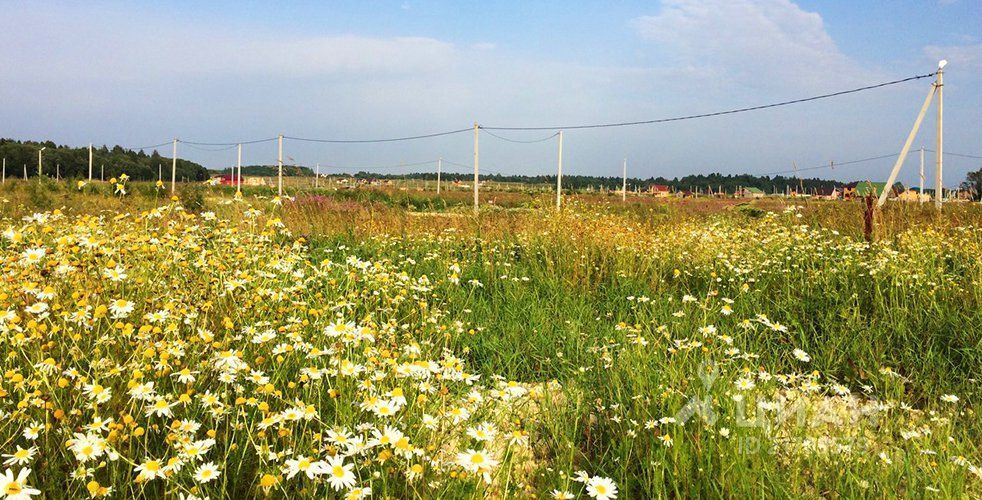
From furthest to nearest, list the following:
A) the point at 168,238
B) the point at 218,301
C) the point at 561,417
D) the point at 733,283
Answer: the point at 733,283 → the point at 168,238 → the point at 218,301 → the point at 561,417

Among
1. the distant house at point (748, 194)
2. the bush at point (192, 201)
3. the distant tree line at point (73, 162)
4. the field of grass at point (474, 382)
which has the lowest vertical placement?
the field of grass at point (474, 382)

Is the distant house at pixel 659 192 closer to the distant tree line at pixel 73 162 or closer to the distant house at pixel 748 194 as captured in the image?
the distant house at pixel 748 194

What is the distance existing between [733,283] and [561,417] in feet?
9.10

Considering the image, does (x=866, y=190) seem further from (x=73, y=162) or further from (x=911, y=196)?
(x=73, y=162)

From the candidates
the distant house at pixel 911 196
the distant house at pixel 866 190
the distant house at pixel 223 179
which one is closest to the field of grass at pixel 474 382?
the distant house at pixel 223 179

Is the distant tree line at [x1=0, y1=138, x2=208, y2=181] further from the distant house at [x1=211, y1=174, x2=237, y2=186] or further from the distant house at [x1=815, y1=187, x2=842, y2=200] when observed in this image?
the distant house at [x1=815, y1=187, x2=842, y2=200]

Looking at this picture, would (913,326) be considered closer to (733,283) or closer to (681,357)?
(733,283)

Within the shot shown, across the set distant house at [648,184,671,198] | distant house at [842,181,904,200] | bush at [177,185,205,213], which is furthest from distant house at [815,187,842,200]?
bush at [177,185,205,213]

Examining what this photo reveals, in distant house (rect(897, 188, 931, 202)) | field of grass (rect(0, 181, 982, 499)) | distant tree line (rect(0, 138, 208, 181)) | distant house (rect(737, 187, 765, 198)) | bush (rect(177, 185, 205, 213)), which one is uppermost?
distant tree line (rect(0, 138, 208, 181))

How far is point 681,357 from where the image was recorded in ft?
9.79

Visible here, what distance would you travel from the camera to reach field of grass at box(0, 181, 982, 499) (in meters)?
1.88

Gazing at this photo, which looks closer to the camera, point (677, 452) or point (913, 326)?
point (677, 452)

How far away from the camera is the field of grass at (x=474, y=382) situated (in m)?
1.88

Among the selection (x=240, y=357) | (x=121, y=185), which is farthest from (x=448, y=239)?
(x=240, y=357)
